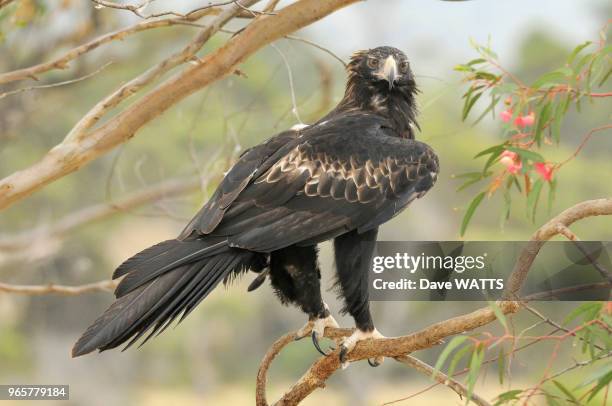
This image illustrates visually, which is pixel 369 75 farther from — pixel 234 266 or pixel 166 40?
pixel 166 40

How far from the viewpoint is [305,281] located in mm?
4086

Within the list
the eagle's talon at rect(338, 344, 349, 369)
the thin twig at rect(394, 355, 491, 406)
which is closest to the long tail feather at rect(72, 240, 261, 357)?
the eagle's talon at rect(338, 344, 349, 369)

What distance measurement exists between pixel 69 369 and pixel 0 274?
14834 millimetres

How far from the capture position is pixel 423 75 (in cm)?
439

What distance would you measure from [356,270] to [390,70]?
92 cm

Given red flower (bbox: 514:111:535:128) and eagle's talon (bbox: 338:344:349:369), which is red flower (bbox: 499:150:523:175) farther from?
eagle's talon (bbox: 338:344:349:369)

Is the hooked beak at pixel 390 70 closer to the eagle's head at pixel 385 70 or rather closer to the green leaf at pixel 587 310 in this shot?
the eagle's head at pixel 385 70

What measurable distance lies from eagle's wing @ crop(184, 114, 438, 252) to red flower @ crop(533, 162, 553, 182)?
0.53 m

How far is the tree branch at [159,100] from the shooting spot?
3924 millimetres

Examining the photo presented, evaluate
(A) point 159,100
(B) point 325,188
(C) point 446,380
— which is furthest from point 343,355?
(A) point 159,100

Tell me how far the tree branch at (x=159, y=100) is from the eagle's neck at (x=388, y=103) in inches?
22.2

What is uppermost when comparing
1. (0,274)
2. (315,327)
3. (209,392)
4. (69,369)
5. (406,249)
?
(406,249)

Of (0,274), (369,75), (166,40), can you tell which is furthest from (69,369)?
(369,75)

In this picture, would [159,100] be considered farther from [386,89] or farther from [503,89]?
[503,89]
